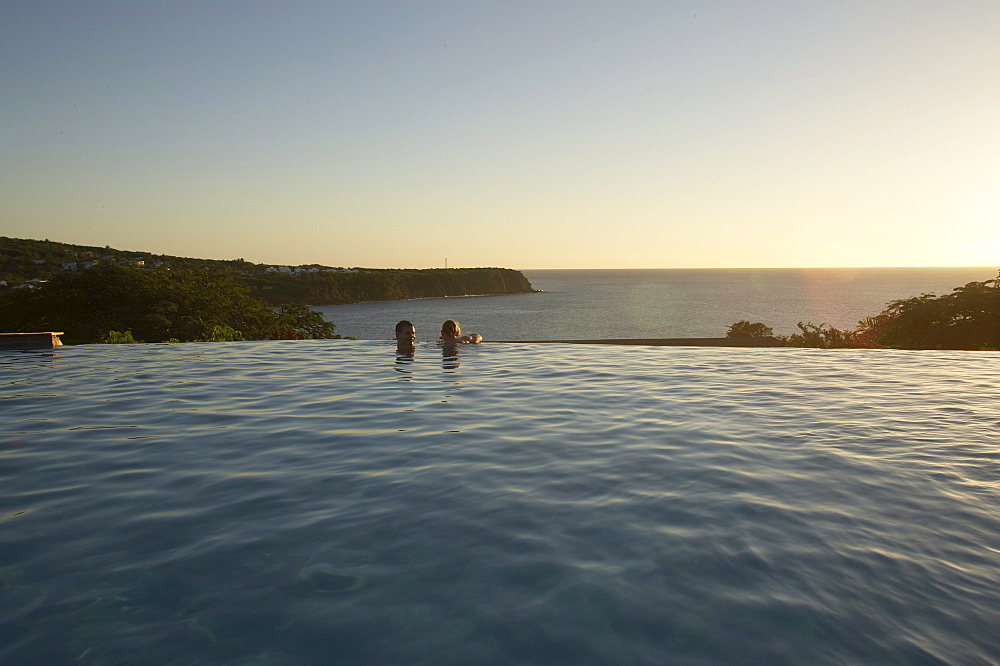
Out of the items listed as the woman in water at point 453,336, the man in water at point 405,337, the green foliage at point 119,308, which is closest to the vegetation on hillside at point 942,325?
the woman in water at point 453,336

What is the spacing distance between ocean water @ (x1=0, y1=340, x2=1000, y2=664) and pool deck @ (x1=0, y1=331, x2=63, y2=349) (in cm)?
927

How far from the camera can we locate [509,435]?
7812 millimetres

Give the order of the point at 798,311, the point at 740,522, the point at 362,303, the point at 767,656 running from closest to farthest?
1. the point at 767,656
2. the point at 740,522
3. the point at 798,311
4. the point at 362,303

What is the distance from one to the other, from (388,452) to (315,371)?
7.56 m

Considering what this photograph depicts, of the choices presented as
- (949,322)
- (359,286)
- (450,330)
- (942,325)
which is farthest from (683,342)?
(359,286)

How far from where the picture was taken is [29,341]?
1777 cm

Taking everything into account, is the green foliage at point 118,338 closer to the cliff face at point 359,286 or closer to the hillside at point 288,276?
the hillside at point 288,276

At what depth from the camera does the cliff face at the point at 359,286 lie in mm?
136000

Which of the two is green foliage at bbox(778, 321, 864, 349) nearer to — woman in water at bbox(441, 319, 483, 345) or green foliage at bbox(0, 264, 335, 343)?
woman in water at bbox(441, 319, 483, 345)

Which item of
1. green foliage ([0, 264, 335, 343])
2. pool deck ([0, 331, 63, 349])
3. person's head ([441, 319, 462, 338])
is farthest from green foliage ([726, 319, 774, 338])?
pool deck ([0, 331, 63, 349])

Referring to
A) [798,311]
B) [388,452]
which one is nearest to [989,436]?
[388,452]

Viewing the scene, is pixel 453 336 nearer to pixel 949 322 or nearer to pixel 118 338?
pixel 118 338

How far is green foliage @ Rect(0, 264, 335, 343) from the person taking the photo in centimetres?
2741

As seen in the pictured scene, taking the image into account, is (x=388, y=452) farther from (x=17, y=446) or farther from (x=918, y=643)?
(x=918, y=643)
